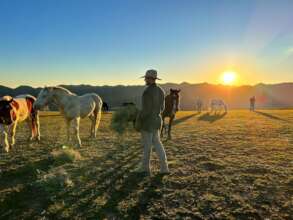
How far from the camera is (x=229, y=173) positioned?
765 centimetres

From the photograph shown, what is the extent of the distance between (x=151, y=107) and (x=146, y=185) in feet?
6.38

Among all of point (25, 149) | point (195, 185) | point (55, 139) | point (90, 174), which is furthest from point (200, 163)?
point (55, 139)

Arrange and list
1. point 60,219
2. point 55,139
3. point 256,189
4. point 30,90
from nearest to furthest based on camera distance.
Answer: point 60,219, point 256,189, point 55,139, point 30,90

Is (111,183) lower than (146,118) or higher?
lower

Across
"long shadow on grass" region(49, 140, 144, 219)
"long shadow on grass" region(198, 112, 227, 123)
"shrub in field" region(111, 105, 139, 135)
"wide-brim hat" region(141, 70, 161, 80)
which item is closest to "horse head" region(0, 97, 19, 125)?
"long shadow on grass" region(49, 140, 144, 219)

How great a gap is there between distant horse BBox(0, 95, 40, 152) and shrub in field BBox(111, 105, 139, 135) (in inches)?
147

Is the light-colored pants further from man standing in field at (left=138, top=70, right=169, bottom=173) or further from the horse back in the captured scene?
the horse back

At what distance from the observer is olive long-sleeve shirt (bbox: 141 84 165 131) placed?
7.11m

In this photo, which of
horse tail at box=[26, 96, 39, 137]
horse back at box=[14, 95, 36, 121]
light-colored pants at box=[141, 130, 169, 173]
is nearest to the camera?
light-colored pants at box=[141, 130, 169, 173]

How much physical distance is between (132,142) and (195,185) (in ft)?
20.2

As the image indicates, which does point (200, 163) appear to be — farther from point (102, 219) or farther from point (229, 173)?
point (102, 219)

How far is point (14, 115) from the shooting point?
10641mm

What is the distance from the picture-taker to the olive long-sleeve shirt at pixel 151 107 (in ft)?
23.3

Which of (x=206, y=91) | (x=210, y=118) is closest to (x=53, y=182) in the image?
(x=210, y=118)
